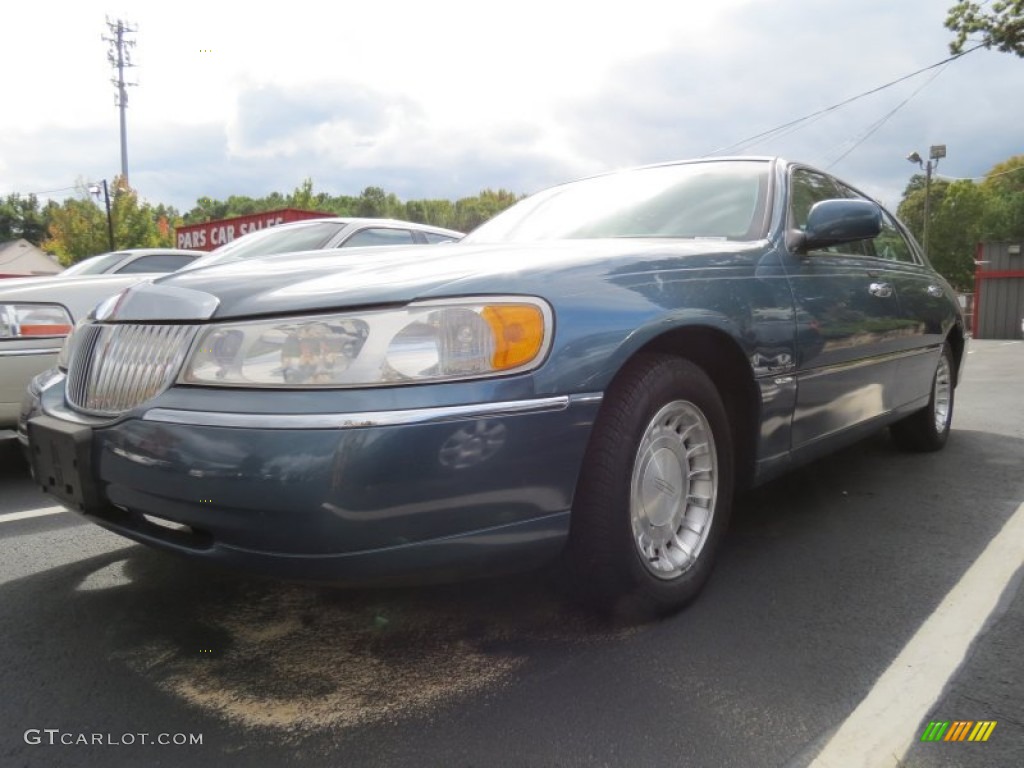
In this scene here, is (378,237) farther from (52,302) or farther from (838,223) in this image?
(838,223)

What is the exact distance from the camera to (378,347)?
1.75 meters

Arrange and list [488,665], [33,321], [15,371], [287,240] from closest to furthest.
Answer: [488,665]
[15,371]
[33,321]
[287,240]

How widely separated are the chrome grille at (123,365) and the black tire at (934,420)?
12.9 feet

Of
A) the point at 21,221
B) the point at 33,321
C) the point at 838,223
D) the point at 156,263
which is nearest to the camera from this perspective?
the point at 838,223

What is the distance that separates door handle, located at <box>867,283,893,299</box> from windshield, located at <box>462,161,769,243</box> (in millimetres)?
723

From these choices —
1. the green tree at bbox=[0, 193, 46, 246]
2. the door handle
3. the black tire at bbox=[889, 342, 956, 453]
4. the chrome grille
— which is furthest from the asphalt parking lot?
the green tree at bbox=[0, 193, 46, 246]

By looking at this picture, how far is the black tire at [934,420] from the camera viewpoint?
4422mm

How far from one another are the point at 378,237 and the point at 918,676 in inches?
186

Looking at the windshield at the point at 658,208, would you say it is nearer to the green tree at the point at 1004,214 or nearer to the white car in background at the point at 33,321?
the white car in background at the point at 33,321

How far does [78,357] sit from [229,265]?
1.66ft

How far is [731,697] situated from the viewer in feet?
6.15

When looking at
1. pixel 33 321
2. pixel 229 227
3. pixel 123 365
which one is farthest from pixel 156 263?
pixel 229 227

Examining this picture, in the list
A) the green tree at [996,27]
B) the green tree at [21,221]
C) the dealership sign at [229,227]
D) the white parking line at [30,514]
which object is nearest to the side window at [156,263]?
the white parking line at [30,514]

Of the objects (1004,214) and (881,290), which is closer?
(881,290)
